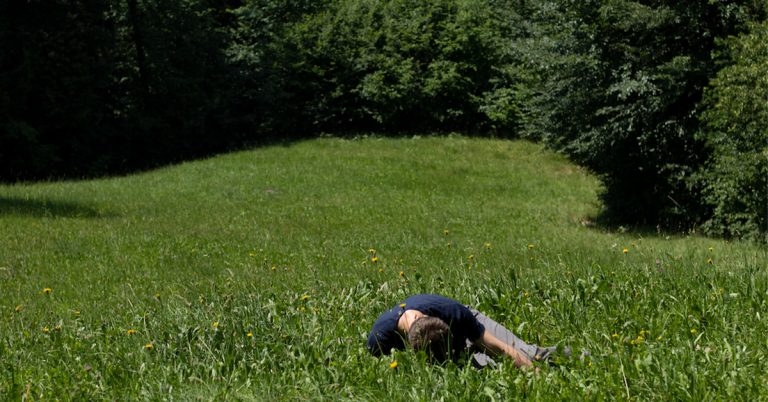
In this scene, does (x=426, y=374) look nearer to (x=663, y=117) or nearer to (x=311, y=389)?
(x=311, y=389)

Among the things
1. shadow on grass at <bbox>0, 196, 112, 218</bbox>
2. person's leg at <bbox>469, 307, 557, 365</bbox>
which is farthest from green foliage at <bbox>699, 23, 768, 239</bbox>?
shadow on grass at <bbox>0, 196, 112, 218</bbox>

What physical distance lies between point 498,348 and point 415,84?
2476 centimetres

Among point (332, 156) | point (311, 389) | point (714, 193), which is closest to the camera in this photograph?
point (311, 389)

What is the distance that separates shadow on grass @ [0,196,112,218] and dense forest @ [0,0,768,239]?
273 inches

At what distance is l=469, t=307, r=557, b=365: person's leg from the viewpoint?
511cm

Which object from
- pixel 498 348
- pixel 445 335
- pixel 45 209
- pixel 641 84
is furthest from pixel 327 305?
pixel 641 84

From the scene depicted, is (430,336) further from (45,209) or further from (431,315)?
(45,209)

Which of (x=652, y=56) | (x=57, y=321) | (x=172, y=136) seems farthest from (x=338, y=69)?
(x=57, y=321)

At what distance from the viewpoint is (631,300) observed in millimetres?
6250

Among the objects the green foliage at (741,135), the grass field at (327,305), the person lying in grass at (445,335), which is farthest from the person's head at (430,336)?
the green foliage at (741,135)

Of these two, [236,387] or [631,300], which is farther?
[631,300]

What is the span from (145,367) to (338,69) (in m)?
25.7

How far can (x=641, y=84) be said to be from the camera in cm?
1602

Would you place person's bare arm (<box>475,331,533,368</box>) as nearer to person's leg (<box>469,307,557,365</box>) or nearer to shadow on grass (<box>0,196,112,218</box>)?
person's leg (<box>469,307,557,365</box>)
